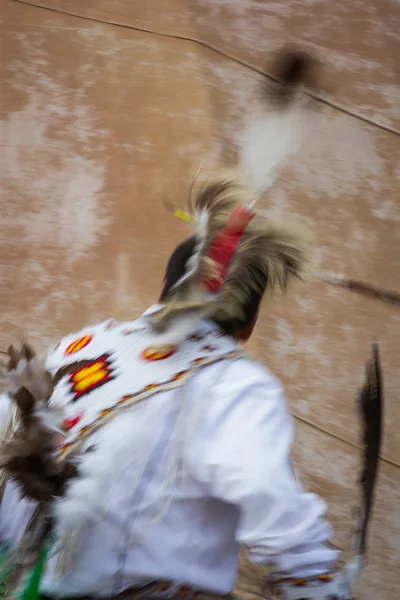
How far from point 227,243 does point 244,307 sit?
0.14 meters

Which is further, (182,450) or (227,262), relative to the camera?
(227,262)

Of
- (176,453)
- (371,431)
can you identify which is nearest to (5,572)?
(176,453)

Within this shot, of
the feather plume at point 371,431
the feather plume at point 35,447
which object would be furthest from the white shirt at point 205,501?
the feather plume at point 371,431

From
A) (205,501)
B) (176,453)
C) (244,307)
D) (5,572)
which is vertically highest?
(244,307)

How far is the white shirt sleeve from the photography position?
1.16m

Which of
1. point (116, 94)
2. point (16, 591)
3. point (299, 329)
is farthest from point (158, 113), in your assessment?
point (16, 591)

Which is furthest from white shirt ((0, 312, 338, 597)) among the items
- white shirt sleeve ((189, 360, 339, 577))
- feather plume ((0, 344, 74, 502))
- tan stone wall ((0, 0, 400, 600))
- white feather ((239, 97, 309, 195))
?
tan stone wall ((0, 0, 400, 600))

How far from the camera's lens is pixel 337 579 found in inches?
49.7

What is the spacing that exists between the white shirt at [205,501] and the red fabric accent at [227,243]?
0.15 metres

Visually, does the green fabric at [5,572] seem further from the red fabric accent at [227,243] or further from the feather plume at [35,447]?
the red fabric accent at [227,243]

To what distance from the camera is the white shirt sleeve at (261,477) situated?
1.16 metres

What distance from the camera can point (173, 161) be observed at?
2699 mm

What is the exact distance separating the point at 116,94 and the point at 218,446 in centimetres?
189

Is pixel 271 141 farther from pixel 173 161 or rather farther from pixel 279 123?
pixel 173 161
